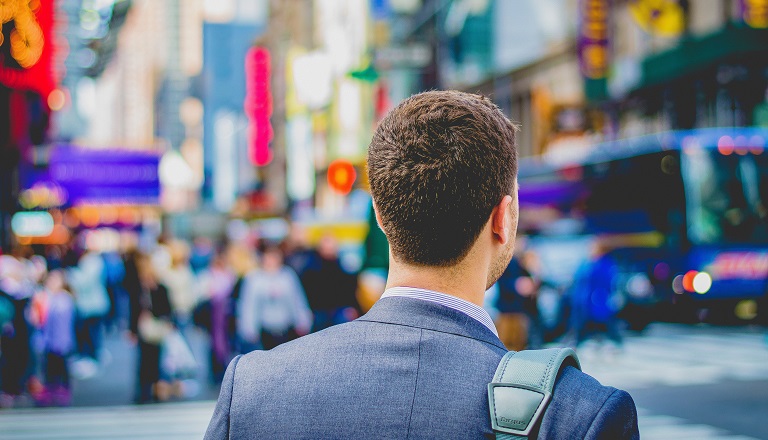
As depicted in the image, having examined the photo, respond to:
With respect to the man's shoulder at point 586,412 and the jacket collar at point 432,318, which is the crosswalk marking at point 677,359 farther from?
the man's shoulder at point 586,412

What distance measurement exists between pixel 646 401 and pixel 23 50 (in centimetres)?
991

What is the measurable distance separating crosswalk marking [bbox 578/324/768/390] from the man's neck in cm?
1002

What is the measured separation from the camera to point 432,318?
5.68ft

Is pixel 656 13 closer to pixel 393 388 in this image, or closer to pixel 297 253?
pixel 297 253

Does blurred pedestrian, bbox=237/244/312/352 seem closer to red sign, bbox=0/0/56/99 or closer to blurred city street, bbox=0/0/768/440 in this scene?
blurred city street, bbox=0/0/768/440

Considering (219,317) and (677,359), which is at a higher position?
(219,317)

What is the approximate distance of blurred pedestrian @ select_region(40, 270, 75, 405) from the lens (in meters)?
12.4

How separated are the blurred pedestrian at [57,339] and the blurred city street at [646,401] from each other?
0.31 m

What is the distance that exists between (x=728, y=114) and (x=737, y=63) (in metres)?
2.21

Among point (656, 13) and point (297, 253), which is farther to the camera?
point (656, 13)

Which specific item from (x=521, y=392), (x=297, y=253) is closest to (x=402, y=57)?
(x=297, y=253)

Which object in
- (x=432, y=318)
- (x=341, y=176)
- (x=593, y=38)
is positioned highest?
(x=593, y=38)

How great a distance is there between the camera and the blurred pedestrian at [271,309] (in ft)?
36.7

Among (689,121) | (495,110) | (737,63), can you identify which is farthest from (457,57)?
(495,110)
